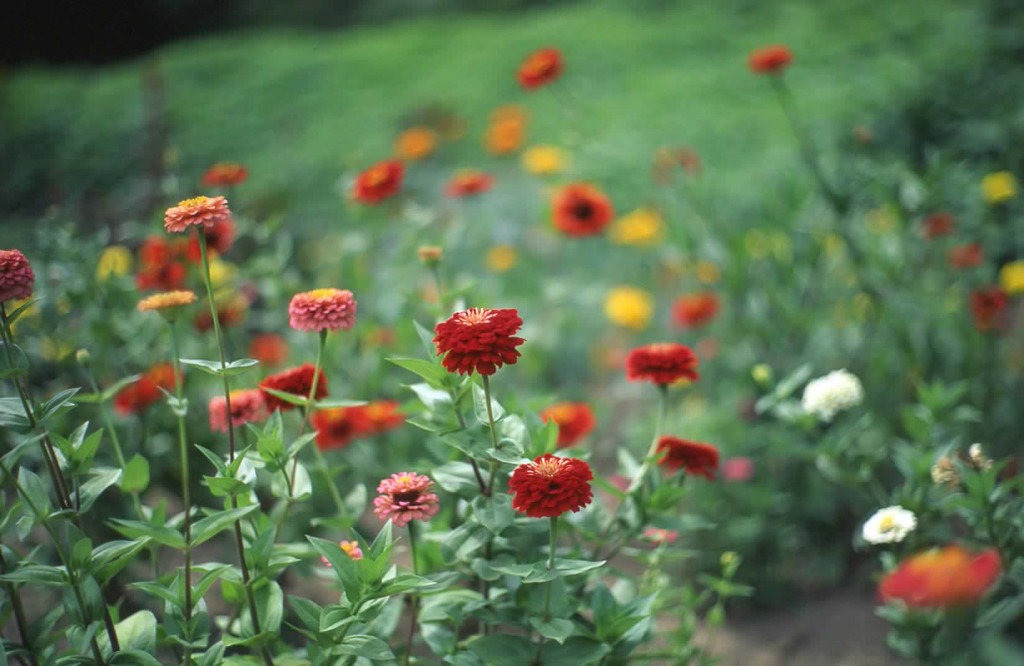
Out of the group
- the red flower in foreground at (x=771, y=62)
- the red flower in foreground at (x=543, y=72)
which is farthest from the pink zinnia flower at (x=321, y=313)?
the red flower in foreground at (x=771, y=62)

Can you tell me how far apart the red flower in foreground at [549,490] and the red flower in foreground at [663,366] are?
354 millimetres

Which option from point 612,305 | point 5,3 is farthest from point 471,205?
point 5,3

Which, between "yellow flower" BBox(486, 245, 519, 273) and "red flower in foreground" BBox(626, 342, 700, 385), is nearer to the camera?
"red flower in foreground" BBox(626, 342, 700, 385)

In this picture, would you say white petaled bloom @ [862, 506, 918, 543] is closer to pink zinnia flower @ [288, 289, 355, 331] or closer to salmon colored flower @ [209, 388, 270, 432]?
pink zinnia flower @ [288, 289, 355, 331]

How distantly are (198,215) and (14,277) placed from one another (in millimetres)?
255

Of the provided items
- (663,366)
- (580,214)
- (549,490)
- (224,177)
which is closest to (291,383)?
(549,490)

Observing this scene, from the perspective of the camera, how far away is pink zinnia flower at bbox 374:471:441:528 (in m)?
1.18

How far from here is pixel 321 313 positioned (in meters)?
1.22

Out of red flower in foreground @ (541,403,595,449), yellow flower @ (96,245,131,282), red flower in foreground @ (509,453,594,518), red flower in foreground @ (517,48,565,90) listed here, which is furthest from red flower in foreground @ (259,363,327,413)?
red flower in foreground @ (517,48,565,90)

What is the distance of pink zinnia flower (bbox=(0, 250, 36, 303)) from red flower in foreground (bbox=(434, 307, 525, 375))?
1.91ft

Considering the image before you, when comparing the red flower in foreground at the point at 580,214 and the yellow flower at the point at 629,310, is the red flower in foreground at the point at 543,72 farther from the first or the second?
the yellow flower at the point at 629,310

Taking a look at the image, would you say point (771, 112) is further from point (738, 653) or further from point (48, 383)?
point (48, 383)

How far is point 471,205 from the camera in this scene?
424 centimetres

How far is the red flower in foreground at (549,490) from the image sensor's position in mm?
1051
